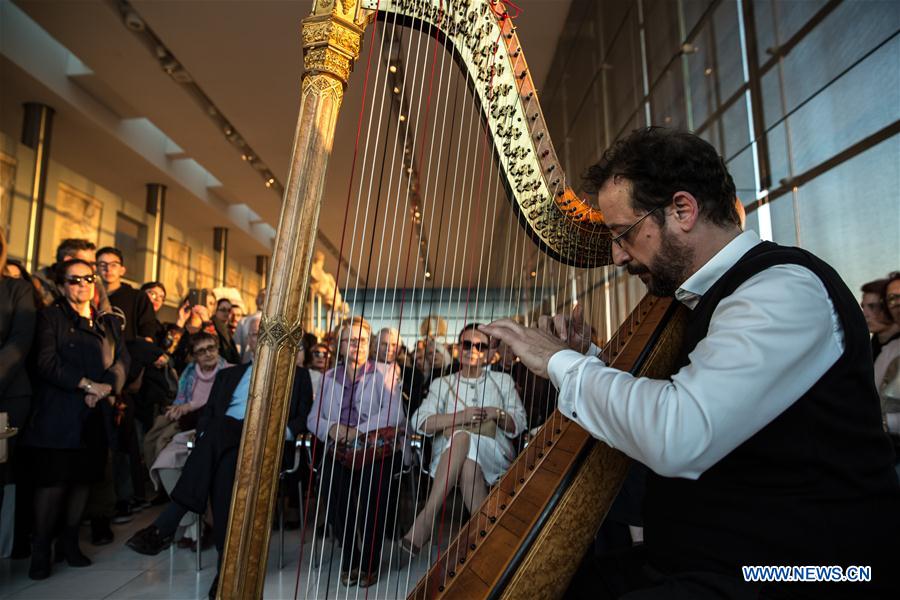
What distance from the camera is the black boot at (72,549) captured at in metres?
2.86

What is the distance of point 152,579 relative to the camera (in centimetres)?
275

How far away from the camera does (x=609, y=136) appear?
18.8 feet

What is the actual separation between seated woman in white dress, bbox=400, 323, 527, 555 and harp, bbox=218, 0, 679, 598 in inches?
41.4

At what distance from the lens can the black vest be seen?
86cm

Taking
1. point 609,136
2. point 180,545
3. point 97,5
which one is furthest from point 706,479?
point 97,5

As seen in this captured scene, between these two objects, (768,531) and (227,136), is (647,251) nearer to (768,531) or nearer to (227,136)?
(768,531)

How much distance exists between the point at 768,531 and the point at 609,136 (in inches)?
211

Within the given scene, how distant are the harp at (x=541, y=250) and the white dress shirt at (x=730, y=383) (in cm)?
29

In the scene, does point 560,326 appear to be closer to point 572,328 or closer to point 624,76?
point 572,328

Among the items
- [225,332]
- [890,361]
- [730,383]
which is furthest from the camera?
[225,332]

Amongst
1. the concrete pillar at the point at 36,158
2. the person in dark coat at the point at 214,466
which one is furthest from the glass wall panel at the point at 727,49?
the concrete pillar at the point at 36,158

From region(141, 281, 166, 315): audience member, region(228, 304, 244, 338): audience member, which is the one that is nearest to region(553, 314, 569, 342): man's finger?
region(141, 281, 166, 315): audience member

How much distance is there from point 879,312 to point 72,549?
3.99 m

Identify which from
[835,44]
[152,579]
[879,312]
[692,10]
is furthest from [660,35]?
[152,579]
